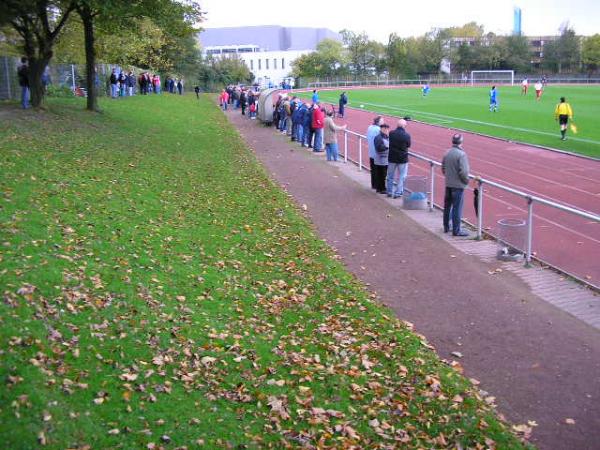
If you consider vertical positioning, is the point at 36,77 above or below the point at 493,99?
above

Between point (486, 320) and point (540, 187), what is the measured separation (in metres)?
11.6

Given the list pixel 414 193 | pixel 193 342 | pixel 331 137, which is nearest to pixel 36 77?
pixel 331 137

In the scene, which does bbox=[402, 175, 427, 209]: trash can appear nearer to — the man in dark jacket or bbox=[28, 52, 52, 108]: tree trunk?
the man in dark jacket

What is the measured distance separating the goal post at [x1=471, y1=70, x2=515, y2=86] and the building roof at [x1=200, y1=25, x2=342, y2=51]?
188 feet

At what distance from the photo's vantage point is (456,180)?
A: 13.6 m

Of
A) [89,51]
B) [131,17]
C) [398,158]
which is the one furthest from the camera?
[89,51]

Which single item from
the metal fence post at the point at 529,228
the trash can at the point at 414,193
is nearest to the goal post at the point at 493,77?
the trash can at the point at 414,193

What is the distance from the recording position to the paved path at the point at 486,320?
706cm

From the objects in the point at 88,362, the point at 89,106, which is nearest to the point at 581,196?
the point at 88,362

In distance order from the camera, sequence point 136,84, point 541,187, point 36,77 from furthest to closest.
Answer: point 136,84, point 36,77, point 541,187

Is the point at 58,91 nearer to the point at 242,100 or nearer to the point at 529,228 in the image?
the point at 242,100

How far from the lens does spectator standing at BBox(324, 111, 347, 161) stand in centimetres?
2444

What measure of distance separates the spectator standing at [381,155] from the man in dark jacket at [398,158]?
1.28 ft

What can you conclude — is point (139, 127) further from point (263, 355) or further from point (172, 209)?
point (263, 355)
